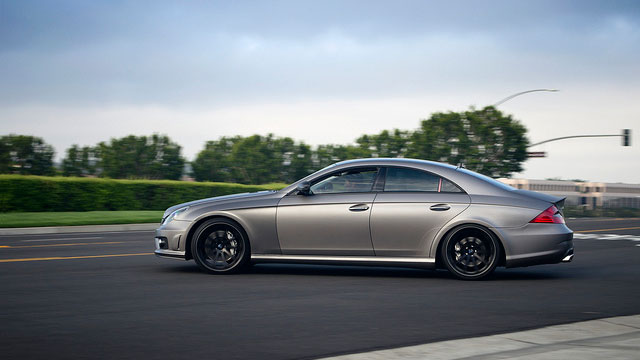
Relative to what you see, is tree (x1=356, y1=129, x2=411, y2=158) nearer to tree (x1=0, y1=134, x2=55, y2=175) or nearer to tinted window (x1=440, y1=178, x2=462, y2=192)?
tree (x1=0, y1=134, x2=55, y2=175)

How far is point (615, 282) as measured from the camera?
922cm

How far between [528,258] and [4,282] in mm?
6352

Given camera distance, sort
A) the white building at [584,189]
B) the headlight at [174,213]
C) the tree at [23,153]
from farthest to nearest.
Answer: the white building at [584,189] → the tree at [23,153] → the headlight at [174,213]

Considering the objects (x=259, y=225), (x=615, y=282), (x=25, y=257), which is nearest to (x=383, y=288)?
(x=259, y=225)

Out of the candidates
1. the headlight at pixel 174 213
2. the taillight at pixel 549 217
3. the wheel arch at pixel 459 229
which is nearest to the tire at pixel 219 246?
the headlight at pixel 174 213

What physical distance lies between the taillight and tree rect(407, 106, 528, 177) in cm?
5083

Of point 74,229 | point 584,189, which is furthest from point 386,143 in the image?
point 584,189

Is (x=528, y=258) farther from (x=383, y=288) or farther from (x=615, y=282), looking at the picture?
(x=383, y=288)

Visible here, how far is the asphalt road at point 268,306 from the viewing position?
17.5 ft

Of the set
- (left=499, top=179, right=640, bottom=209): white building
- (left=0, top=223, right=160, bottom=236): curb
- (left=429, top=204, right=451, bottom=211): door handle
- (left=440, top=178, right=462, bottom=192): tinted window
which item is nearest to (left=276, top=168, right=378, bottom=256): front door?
(left=429, top=204, right=451, bottom=211): door handle

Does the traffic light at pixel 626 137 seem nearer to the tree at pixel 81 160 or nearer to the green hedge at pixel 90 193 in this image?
the green hedge at pixel 90 193

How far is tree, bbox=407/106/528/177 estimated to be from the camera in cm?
5962

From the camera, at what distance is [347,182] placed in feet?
30.2

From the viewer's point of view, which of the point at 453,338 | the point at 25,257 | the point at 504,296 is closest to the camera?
the point at 453,338
